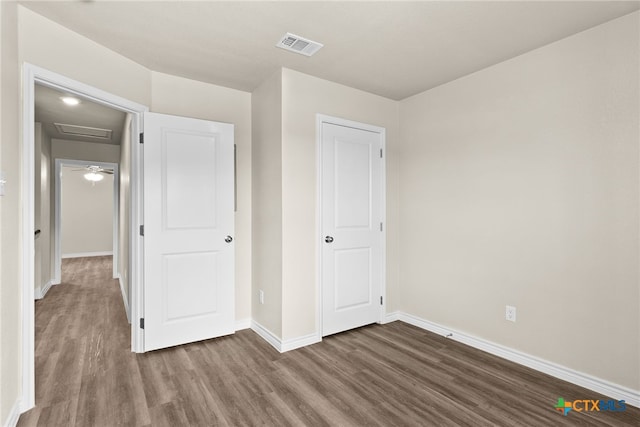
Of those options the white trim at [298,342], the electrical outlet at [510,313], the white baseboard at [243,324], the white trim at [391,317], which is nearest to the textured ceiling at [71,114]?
the white baseboard at [243,324]

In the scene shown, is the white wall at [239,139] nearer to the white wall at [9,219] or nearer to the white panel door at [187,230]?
the white panel door at [187,230]

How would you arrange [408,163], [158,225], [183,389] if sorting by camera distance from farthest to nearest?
1. [408,163]
2. [158,225]
3. [183,389]

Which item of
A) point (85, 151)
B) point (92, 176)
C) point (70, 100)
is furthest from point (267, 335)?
point (92, 176)

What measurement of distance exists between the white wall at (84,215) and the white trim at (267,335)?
7.37 meters

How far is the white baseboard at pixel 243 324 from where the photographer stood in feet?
11.1

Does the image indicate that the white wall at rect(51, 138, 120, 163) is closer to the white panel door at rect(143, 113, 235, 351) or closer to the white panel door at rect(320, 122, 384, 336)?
the white panel door at rect(143, 113, 235, 351)

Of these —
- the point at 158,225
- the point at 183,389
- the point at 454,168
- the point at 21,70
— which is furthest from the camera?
the point at 454,168

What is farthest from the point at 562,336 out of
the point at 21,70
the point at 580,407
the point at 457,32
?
the point at 21,70

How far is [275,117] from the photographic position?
9.91ft

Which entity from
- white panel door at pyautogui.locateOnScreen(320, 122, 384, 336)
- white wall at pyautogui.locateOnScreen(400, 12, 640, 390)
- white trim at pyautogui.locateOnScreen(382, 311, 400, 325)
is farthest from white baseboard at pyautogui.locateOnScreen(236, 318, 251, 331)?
white wall at pyautogui.locateOnScreen(400, 12, 640, 390)

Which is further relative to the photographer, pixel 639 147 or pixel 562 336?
pixel 562 336

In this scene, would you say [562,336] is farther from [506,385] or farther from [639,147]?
[639,147]

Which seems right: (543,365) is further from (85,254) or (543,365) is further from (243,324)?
(85,254)

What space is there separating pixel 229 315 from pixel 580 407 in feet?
9.08
